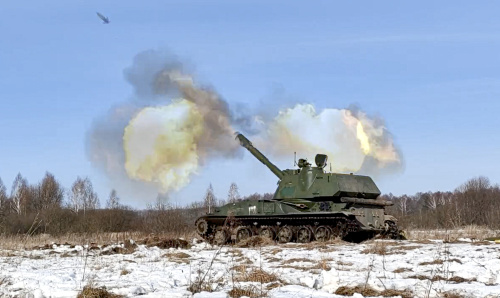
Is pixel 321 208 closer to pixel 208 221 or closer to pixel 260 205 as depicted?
pixel 260 205

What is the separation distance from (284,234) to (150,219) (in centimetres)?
1506

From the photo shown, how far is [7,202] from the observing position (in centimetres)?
7406

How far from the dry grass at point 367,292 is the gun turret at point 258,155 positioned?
1694 cm

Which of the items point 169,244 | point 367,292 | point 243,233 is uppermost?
point 243,233

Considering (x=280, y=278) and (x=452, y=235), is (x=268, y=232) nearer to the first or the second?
(x=452, y=235)

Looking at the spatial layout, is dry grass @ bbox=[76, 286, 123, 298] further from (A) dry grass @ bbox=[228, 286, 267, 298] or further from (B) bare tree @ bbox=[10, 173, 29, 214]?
(B) bare tree @ bbox=[10, 173, 29, 214]

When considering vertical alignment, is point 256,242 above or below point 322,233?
below

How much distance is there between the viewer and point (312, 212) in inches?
843

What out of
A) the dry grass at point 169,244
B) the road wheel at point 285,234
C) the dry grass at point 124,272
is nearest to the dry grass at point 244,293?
the dry grass at point 124,272

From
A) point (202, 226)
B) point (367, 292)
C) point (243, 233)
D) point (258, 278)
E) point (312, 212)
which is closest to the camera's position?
point (367, 292)

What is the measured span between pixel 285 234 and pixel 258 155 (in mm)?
4385

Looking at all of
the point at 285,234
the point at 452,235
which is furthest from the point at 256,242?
the point at 452,235

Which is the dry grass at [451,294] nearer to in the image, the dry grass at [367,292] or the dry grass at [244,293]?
the dry grass at [367,292]

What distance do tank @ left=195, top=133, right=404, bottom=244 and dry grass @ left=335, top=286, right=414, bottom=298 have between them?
13.5 m
